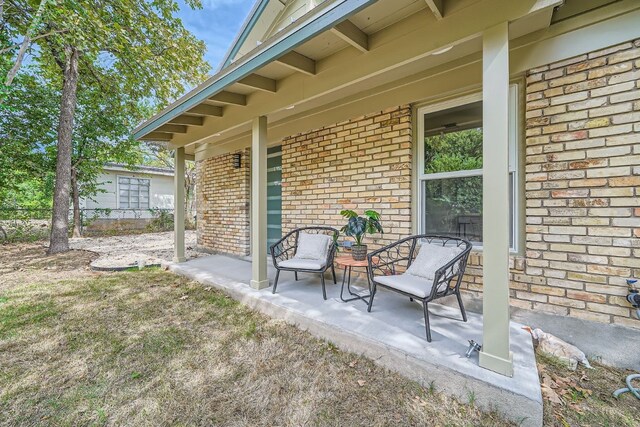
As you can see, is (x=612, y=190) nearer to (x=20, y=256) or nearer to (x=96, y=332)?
(x=96, y=332)

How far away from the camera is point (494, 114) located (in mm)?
1900

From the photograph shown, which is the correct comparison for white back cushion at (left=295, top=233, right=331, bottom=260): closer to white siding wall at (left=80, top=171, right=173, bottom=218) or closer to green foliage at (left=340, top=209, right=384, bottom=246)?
green foliage at (left=340, top=209, right=384, bottom=246)

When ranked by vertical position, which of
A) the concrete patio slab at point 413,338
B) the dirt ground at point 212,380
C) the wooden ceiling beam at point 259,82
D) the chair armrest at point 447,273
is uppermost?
the wooden ceiling beam at point 259,82

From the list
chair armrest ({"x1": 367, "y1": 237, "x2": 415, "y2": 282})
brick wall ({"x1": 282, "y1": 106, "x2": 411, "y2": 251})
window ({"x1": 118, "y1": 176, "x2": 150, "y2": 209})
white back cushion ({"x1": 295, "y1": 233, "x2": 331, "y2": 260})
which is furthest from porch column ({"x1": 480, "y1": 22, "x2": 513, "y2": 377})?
window ({"x1": 118, "y1": 176, "x2": 150, "y2": 209})

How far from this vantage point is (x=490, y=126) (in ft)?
6.30

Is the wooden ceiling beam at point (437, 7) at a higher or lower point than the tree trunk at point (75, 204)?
higher

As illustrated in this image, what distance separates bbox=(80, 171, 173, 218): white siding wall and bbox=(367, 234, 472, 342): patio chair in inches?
537

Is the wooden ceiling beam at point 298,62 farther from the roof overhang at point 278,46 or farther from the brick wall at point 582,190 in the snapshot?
the brick wall at point 582,190

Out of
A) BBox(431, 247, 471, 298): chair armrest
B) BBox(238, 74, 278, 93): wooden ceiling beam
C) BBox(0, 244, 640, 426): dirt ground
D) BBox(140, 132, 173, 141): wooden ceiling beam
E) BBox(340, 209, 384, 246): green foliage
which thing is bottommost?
BBox(0, 244, 640, 426): dirt ground

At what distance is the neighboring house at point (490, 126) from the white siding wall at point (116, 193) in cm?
1259

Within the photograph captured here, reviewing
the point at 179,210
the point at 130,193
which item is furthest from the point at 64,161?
the point at 130,193

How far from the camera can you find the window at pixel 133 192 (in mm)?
14352

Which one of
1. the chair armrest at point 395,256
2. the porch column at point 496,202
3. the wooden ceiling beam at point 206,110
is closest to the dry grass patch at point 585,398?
the porch column at point 496,202

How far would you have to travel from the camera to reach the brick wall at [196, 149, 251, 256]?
5.79m
